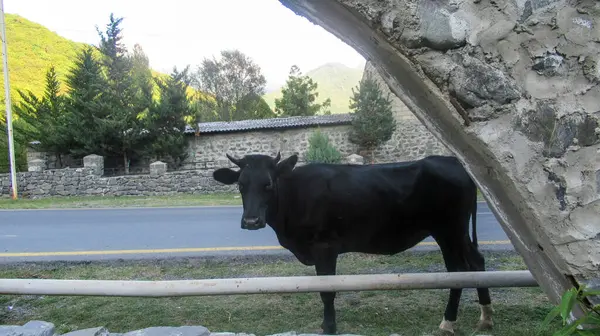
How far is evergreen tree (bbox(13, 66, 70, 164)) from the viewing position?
2019cm

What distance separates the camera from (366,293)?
15.1 feet

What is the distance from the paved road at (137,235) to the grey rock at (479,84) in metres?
5.36

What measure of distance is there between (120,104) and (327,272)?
65.5ft

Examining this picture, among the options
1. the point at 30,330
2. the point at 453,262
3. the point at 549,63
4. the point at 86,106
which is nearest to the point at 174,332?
the point at 30,330

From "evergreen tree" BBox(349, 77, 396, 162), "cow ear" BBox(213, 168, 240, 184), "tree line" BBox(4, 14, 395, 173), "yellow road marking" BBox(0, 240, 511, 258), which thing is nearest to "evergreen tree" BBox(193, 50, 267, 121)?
"tree line" BBox(4, 14, 395, 173)

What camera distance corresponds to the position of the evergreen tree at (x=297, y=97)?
A: 30.5 metres

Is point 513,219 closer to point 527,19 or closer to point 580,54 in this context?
point 580,54

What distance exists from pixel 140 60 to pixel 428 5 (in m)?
39.5

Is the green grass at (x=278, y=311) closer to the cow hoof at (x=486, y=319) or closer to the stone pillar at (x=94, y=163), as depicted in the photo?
the cow hoof at (x=486, y=319)

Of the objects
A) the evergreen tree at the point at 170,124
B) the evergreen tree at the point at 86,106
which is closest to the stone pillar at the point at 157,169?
the evergreen tree at the point at 170,124

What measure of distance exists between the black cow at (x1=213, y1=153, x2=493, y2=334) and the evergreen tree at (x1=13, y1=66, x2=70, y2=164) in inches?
766

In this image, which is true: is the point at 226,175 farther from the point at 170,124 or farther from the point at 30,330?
the point at 170,124

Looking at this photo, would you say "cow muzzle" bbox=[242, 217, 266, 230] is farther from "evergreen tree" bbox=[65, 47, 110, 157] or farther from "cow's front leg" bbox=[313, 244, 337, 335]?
"evergreen tree" bbox=[65, 47, 110, 157]

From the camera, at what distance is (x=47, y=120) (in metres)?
21.3
